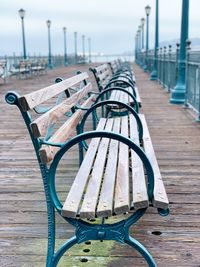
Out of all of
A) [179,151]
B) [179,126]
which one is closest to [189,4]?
[179,126]

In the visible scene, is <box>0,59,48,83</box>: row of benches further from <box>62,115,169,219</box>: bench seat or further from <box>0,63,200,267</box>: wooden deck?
<box>62,115,169,219</box>: bench seat

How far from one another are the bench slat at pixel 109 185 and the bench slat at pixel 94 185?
30 millimetres

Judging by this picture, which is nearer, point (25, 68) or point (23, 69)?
point (23, 69)

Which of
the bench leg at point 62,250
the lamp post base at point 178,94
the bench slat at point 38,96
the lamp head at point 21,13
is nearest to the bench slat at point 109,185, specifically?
the bench leg at point 62,250

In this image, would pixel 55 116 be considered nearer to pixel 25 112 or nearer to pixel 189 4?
pixel 25 112

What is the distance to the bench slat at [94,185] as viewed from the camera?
2143mm

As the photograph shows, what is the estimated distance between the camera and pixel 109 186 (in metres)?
2.47

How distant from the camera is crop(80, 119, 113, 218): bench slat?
2.14 m

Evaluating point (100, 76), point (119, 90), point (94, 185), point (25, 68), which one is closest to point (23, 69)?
point (25, 68)

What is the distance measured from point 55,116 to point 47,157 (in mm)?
559

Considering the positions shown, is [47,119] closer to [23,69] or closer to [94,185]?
[94,185]

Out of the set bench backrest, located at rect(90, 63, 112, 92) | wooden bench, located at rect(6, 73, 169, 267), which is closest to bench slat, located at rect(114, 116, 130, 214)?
wooden bench, located at rect(6, 73, 169, 267)

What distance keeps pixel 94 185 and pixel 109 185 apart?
9 cm

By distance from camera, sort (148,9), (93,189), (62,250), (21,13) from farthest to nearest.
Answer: (21,13) < (148,9) < (93,189) < (62,250)
